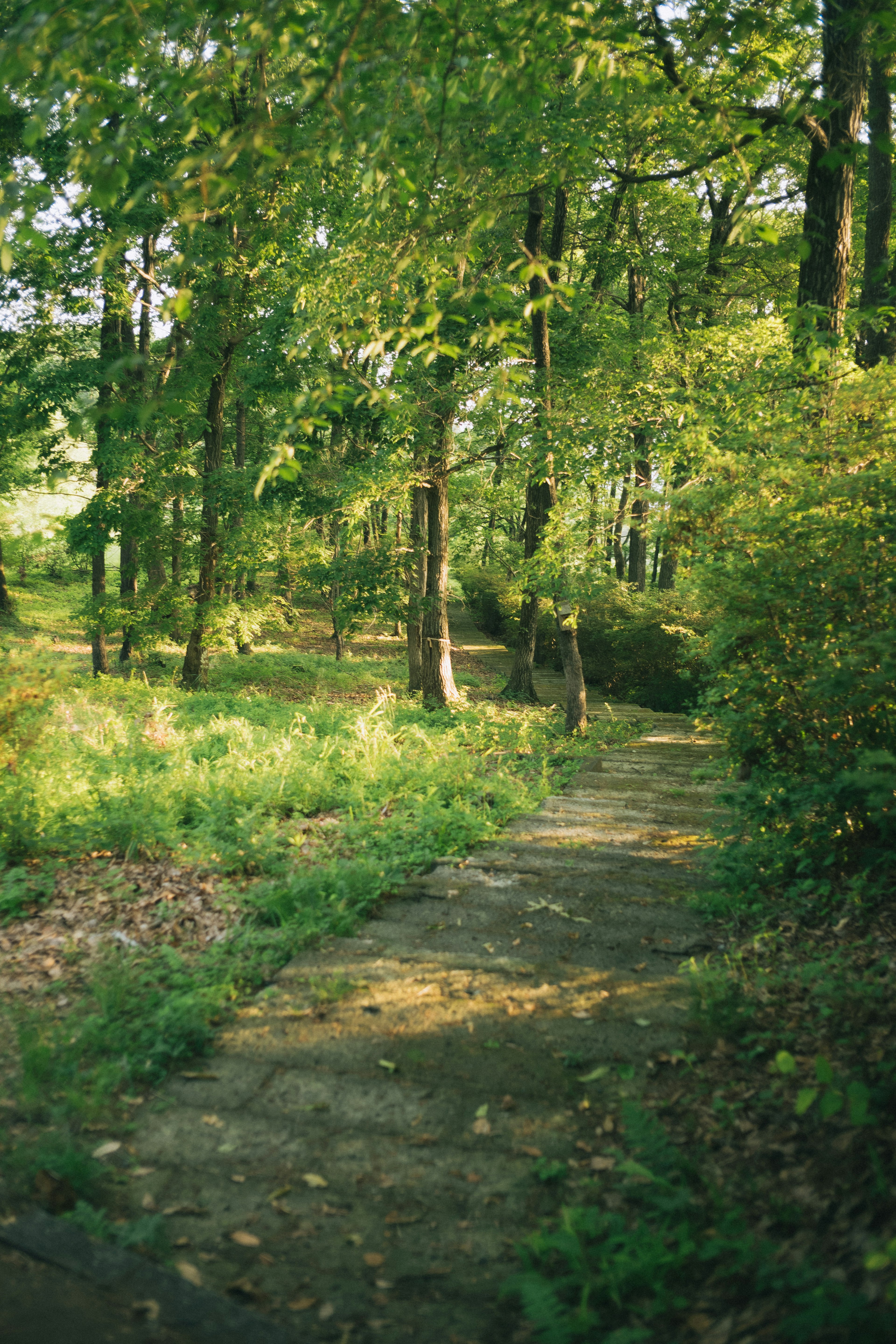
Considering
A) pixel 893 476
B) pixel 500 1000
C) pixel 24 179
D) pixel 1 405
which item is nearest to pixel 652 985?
pixel 500 1000

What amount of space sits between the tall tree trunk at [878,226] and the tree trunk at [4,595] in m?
21.8

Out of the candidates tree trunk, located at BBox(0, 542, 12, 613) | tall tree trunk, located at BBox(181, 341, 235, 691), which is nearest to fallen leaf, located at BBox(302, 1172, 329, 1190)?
tall tree trunk, located at BBox(181, 341, 235, 691)

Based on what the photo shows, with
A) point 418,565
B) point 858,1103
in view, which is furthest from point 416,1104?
point 418,565

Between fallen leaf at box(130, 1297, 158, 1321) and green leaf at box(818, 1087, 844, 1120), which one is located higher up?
green leaf at box(818, 1087, 844, 1120)

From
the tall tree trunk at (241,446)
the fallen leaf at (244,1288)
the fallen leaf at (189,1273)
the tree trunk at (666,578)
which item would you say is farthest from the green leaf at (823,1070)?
the tall tree trunk at (241,446)

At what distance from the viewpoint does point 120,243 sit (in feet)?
8.80

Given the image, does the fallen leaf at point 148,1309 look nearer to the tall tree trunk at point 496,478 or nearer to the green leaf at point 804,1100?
the green leaf at point 804,1100

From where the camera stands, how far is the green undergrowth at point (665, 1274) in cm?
161

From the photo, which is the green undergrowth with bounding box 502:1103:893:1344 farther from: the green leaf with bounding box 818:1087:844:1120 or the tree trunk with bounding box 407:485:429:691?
the tree trunk with bounding box 407:485:429:691

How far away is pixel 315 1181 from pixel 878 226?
10956mm

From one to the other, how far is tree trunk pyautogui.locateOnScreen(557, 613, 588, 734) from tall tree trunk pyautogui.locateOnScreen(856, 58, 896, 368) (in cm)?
452

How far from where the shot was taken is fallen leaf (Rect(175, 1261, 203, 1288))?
1.94m

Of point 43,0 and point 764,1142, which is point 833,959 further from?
point 43,0

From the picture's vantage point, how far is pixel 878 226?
28.9 ft
